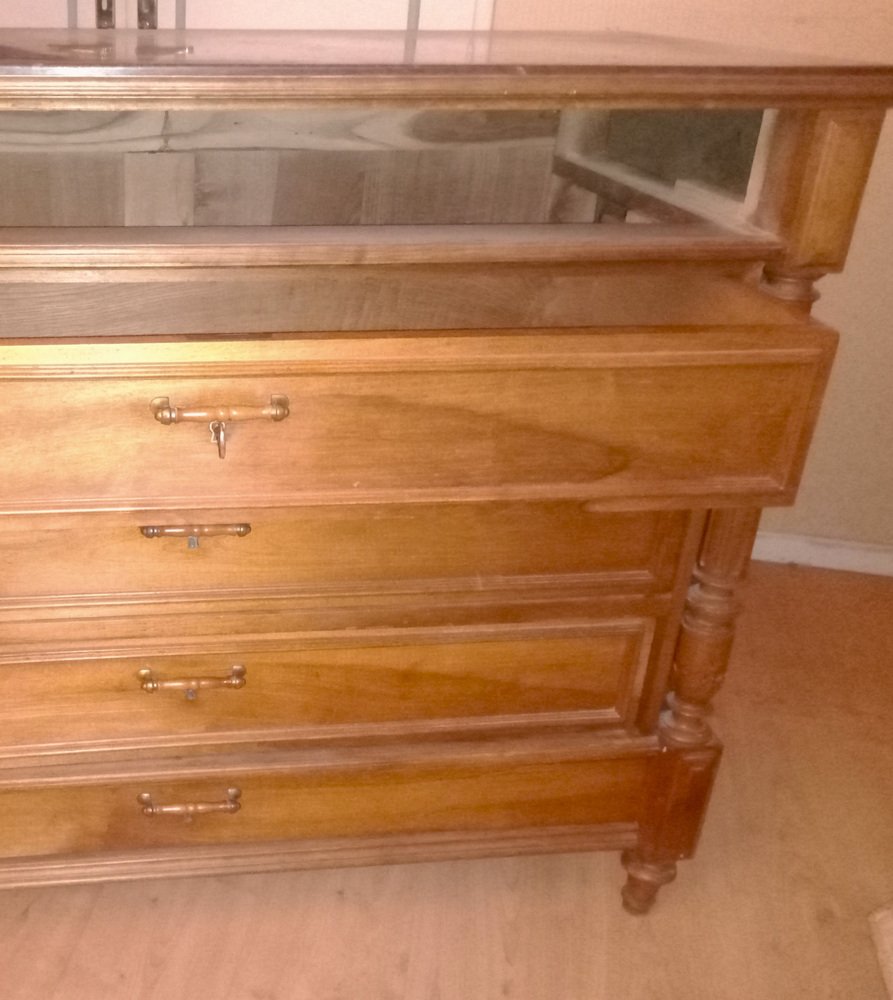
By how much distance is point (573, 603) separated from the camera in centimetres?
104

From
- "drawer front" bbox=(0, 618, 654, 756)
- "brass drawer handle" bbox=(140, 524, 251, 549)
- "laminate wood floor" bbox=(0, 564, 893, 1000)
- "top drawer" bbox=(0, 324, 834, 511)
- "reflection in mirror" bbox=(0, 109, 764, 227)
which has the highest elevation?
"reflection in mirror" bbox=(0, 109, 764, 227)

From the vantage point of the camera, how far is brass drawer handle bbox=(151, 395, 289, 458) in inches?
30.9

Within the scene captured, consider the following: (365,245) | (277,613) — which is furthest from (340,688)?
(365,245)

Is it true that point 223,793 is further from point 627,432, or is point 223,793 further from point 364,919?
point 627,432

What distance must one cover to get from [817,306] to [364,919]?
1.28 meters

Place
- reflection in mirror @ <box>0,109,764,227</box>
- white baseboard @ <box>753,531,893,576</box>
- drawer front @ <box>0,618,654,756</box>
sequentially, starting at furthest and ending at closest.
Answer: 1. white baseboard @ <box>753,531,893,576</box>
2. reflection in mirror @ <box>0,109,764,227</box>
3. drawer front @ <box>0,618,654,756</box>

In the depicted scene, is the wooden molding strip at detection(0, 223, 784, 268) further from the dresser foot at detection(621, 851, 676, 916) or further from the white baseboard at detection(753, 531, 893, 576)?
the white baseboard at detection(753, 531, 893, 576)

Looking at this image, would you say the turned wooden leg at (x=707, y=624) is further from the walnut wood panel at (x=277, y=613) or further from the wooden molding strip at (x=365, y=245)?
the wooden molding strip at (x=365, y=245)

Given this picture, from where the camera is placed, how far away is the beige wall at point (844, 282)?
1.55 meters

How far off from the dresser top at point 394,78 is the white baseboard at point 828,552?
4.10 feet

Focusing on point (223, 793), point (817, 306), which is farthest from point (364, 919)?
point (817, 306)

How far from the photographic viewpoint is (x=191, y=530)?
909 mm

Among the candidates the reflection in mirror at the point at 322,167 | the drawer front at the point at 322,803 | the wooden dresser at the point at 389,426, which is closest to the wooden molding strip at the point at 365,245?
the wooden dresser at the point at 389,426

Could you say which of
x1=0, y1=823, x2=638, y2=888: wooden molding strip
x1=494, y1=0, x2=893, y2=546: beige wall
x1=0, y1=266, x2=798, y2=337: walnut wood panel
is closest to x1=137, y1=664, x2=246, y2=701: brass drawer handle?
x1=0, y1=823, x2=638, y2=888: wooden molding strip
